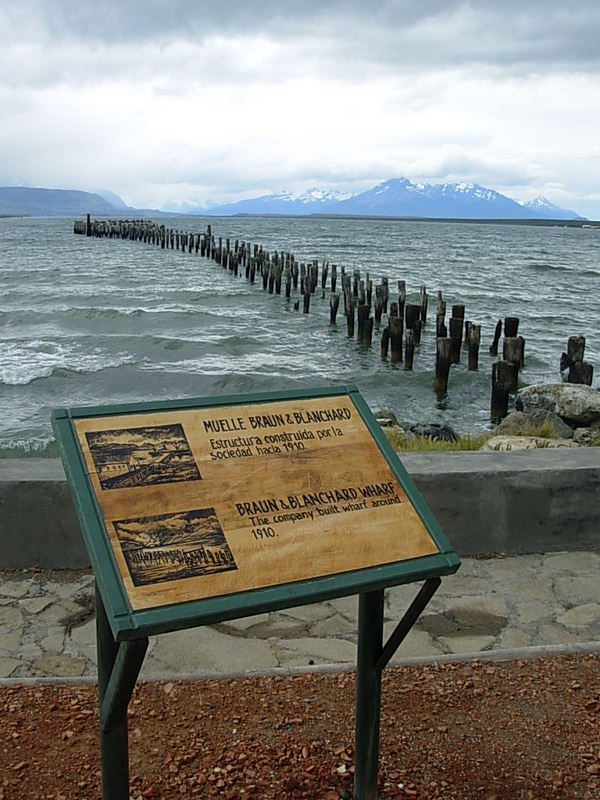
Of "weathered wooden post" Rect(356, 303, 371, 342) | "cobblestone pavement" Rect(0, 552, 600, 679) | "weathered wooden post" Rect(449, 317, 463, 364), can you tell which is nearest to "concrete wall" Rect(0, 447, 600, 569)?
"cobblestone pavement" Rect(0, 552, 600, 679)

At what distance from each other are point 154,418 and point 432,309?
1037 inches

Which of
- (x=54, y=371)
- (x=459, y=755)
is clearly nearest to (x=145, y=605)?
(x=459, y=755)

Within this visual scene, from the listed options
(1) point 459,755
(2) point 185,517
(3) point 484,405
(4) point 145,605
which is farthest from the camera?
(3) point 484,405

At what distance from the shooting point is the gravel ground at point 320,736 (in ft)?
8.79

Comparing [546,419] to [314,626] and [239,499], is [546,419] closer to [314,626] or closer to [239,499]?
[314,626]

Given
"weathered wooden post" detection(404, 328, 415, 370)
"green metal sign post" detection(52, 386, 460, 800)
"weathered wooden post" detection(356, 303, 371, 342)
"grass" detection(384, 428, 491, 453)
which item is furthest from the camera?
"weathered wooden post" detection(356, 303, 371, 342)

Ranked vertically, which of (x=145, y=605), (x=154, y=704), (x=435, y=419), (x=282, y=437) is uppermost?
(x=282, y=437)

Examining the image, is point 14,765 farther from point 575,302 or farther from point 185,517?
point 575,302

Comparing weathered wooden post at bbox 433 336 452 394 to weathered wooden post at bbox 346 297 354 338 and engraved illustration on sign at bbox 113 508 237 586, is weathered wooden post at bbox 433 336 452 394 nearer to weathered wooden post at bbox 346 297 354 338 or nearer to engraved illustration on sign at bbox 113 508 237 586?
weathered wooden post at bbox 346 297 354 338

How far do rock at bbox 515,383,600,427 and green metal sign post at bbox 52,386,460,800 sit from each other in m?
10.5

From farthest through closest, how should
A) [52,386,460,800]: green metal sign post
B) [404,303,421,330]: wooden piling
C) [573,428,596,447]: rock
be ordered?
[404,303,421,330]: wooden piling < [573,428,596,447]: rock < [52,386,460,800]: green metal sign post

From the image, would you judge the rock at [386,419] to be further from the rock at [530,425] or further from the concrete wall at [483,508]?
the concrete wall at [483,508]

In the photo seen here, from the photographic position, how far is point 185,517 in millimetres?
2133

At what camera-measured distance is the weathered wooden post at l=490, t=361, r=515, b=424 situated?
44.7 ft
